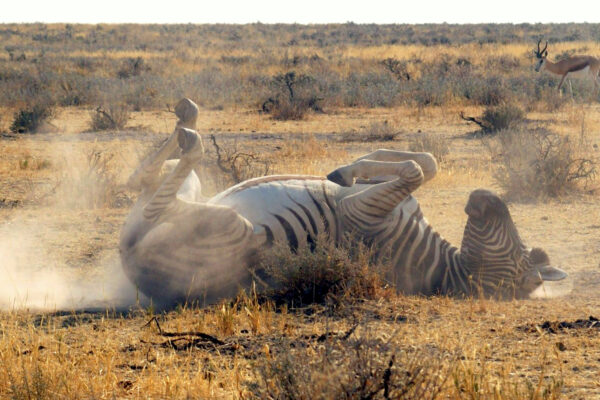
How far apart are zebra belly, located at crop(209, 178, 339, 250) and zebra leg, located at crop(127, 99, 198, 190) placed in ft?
1.50

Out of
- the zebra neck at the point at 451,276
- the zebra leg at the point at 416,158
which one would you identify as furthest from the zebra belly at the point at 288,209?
the zebra neck at the point at 451,276

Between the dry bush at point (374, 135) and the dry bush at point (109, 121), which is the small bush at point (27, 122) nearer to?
the dry bush at point (109, 121)

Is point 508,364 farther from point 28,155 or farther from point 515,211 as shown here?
point 28,155

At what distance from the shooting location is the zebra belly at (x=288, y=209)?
5484 mm

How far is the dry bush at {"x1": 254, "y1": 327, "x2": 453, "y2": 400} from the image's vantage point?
3.03m

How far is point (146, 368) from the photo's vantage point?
4.14 metres

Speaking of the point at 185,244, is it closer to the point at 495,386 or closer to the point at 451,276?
the point at 451,276

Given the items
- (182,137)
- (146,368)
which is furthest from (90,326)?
(182,137)

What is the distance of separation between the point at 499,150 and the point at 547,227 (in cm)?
525

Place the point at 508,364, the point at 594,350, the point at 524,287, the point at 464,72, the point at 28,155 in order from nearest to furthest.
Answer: the point at 508,364 < the point at 594,350 < the point at 524,287 < the point at 28,155 < the point at 464,72

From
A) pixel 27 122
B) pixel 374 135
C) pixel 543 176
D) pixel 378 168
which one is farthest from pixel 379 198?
pixel 27 122

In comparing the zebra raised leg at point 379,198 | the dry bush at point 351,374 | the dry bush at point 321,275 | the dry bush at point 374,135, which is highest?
the zebra raised leg at point 379,198

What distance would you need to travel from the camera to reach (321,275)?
17.3 feet

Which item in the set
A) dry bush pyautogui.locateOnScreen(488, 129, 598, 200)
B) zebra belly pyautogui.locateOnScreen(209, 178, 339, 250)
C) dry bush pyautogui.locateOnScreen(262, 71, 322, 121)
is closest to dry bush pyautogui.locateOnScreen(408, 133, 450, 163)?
dry bush pyautogui.locateOnScreen(488, 129, 598, 200)
